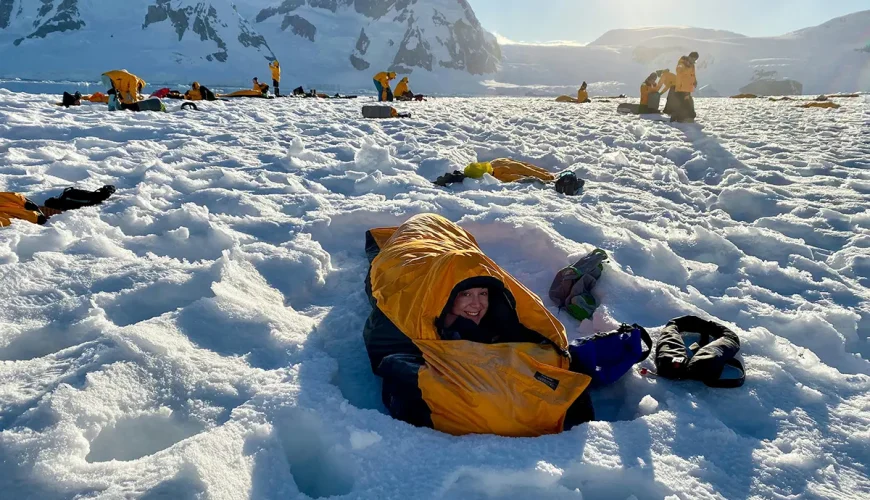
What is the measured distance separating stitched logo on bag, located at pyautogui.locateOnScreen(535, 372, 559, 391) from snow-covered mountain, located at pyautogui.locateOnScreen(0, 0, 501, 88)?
210ft

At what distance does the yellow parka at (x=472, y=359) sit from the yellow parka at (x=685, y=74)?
35.1ft

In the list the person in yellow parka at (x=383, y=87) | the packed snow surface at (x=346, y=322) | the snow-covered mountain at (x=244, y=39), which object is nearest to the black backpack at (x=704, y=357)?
the packed snow surface at (x=346, y=322)

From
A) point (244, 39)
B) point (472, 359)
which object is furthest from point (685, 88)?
point (244, 39)

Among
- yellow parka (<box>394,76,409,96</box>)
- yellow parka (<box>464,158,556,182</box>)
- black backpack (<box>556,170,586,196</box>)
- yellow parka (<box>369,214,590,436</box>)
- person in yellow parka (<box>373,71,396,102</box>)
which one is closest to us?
yellow parka (<box>369,214,590,436</box>)

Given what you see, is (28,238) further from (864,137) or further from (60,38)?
(60,38)

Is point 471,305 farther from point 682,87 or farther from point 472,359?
point 682,87

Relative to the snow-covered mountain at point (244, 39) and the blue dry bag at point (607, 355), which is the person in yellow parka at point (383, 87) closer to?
the blue dry bag at point (607, 355)

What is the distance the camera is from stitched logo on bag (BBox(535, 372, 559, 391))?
6.24ft

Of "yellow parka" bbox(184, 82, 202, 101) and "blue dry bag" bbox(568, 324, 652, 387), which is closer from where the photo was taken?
"blue dry bag" bbox(568, 324, 652, 387)

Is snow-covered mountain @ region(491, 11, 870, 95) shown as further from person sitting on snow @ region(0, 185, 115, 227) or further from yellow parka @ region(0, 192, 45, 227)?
yellow parka @ region(0, 192, 45, 227)

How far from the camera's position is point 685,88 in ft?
36.0

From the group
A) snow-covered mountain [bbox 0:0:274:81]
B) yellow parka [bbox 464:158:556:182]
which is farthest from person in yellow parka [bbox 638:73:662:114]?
snow-covered mountain [bbox 0:0:274:81]

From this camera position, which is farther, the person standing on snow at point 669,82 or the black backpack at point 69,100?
the person standing on snow at point 669,82

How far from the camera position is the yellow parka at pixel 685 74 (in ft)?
35.6
